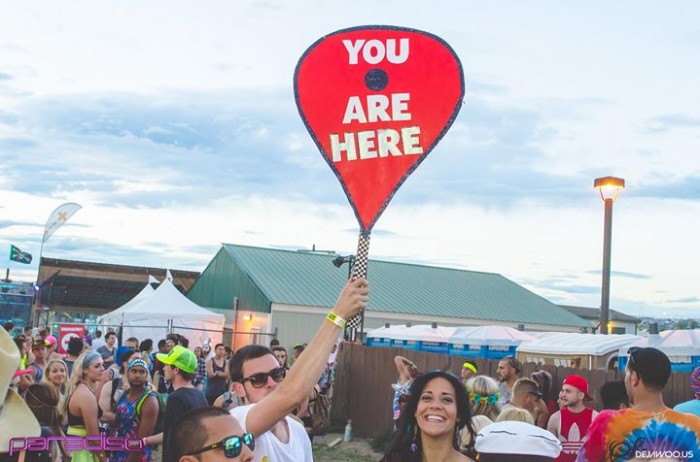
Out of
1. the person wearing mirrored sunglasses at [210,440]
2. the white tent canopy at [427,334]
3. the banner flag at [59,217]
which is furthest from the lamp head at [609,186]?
the banner flag at [59,217]

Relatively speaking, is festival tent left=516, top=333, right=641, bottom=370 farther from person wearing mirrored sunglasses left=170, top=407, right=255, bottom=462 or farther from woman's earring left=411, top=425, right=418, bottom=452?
person wearing mirrored sunglasses left=170, top=407, right=255, bottom=462

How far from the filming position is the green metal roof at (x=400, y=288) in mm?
35562

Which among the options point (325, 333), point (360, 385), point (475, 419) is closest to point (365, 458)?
point (360, 385)

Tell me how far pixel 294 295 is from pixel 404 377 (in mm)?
23951

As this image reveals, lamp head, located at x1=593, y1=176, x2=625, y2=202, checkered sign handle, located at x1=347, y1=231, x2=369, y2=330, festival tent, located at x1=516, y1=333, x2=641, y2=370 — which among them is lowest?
festival tent, located at x1=516, y1=333, x2=641, y2=370

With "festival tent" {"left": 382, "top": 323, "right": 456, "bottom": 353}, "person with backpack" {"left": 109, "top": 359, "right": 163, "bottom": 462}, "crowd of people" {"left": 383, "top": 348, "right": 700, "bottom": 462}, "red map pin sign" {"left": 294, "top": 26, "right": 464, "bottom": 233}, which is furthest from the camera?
"festival tent" {"left": 382, "top": 323, "right": 456, "bottom": 353}

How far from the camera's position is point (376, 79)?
506cm

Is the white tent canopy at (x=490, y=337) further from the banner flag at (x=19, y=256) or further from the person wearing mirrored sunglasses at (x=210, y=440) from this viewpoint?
the banner flag at (x=19, y=256)

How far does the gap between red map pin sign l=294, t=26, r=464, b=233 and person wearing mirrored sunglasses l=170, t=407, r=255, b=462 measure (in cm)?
209

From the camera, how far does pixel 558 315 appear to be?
133ft

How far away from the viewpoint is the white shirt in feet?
11.6

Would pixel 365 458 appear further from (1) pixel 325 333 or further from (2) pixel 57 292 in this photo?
(2) pixel 57 292

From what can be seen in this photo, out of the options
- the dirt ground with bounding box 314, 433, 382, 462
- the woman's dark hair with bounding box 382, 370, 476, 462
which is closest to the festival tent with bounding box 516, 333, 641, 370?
the dirt ground with bounding box 314, 433, 382, 462

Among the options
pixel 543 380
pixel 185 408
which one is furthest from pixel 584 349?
pixel 185 408
